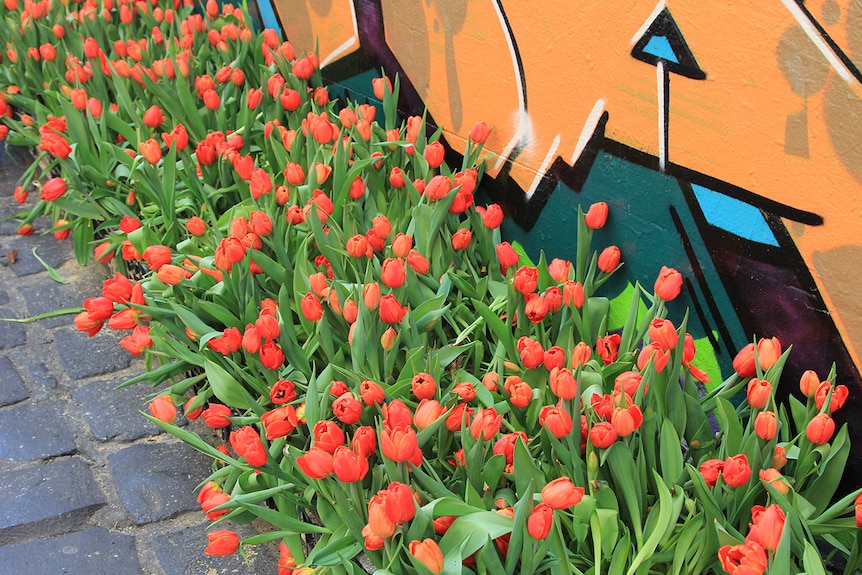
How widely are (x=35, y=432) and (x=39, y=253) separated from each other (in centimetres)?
131

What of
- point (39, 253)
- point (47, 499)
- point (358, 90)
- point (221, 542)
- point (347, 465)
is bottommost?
point (39, 253)

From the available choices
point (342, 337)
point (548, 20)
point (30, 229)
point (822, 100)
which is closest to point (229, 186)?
point (342, 337)

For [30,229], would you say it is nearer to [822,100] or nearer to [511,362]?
[511,362]

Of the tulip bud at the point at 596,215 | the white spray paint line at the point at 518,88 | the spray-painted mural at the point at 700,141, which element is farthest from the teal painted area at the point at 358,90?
the tulip bud at the point at 596,215

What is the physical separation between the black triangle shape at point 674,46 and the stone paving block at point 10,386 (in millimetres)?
2345

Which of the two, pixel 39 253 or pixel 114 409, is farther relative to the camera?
pixel 39 253

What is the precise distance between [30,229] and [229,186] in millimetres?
1506

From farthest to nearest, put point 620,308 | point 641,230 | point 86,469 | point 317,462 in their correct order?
point 86,469, point 620,308, point 641,230, point 317,462

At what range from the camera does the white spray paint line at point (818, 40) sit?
1604mm

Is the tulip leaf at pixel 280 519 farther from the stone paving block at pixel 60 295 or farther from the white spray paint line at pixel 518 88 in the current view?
the stone paving block at pixel 60 295

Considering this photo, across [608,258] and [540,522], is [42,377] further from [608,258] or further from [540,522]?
[540,522]

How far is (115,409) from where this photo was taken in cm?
276

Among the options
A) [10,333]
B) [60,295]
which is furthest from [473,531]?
[60,295]

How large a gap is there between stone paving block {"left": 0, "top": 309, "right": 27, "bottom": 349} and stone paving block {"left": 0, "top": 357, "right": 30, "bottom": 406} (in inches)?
5.4
